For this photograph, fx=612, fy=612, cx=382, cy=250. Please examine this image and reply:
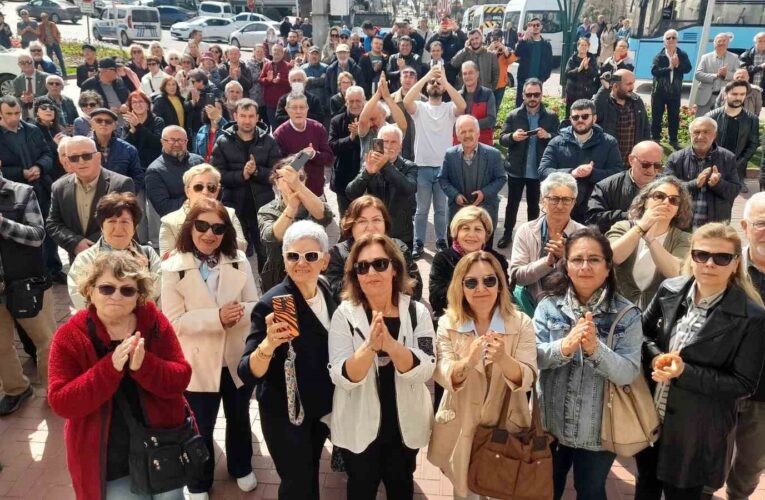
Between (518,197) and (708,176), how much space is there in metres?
2.67

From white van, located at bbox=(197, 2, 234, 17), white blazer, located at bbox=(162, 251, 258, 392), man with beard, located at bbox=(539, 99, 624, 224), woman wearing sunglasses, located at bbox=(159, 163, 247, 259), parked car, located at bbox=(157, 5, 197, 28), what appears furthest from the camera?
parked car, located at bbox=(157, 5, 197, 28)

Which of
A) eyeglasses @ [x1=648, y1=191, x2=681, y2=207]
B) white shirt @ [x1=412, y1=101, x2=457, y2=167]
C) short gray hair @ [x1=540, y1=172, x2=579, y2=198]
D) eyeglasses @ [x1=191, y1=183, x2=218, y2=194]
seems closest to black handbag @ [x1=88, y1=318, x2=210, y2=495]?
eyeglasses @ [x1=191, y1=183, x2=218, y2=194]

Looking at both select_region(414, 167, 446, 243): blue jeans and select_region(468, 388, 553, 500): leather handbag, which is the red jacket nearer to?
select_region(468, 388, 553, 500): leather handbag

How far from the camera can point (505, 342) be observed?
3.06 meters

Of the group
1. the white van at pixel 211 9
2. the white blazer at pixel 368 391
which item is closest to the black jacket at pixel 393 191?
the white blazer at pixel 368 391

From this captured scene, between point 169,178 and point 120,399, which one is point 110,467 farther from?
point 169,178

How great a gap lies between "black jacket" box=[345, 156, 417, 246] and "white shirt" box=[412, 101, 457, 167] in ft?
6.11

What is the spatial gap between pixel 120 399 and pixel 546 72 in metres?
13.9

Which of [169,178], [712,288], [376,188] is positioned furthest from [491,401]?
[169,178]

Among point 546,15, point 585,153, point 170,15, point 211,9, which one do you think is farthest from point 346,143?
point 170,15

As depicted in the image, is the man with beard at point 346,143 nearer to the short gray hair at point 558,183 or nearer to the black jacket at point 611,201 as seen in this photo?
the black jacket at point 611,201

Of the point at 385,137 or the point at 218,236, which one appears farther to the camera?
the point at 385,137

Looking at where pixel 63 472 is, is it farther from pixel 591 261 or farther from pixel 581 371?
pixel 591 261

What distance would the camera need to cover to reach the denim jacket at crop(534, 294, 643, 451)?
299 centimetres
